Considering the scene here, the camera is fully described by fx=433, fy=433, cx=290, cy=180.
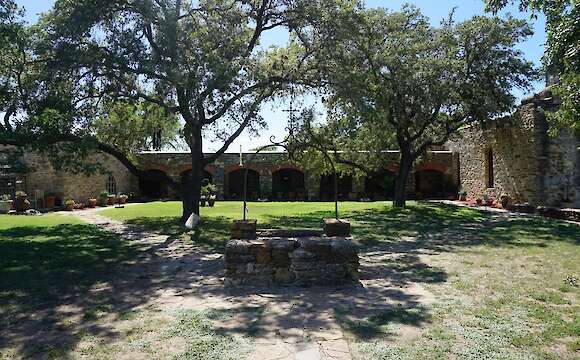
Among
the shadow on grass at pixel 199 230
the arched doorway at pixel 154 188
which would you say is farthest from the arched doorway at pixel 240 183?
the shadow on grass at pixel 199 230

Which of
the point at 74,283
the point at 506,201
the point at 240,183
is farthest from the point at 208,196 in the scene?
the point at 74,283

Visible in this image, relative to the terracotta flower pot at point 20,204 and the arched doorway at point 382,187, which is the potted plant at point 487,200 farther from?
the terracotta flower pot at point 20,204

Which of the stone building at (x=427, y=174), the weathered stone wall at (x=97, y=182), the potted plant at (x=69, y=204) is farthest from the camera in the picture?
the weathered stone wall at (x=97, y=182)

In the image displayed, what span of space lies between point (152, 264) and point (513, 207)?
48.4 ft

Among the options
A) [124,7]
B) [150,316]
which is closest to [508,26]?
[124,7]

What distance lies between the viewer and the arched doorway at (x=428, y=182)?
2700cm

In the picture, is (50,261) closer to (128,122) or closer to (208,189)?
(128,122)

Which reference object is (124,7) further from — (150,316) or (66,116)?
(150,316)

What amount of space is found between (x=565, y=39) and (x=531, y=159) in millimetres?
12161

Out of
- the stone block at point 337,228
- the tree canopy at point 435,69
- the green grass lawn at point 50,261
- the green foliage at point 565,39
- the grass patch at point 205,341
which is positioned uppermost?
the tree canopy at point 435,69

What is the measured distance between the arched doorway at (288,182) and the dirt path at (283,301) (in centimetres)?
1922

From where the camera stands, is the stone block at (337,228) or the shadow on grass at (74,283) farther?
the stone block at (337,228)

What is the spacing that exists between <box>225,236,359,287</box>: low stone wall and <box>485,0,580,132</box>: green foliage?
160 inches

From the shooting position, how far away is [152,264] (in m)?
7.70
